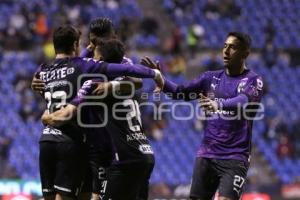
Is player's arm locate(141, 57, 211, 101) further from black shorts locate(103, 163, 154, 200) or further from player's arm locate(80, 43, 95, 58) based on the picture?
black shorts locate(103, 163, 154, 200)

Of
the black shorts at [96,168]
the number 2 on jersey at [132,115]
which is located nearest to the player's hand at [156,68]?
the number 2 on jersey at [132,115]

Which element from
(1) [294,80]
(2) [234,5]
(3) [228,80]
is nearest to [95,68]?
(3) [228,80]

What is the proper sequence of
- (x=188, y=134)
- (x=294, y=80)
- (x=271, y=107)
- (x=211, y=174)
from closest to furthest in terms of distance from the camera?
1. (x=211, y=174)
2. (x=188, y=134)
3. (x=271, y=107)
4. (x=294, y=80)

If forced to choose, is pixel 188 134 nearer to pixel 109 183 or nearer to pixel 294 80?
pixel 294 80

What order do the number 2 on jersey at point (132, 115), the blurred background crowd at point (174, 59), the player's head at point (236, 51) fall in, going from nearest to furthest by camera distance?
the number 2 on jersey at point (132, 115), the player's head at point (236, 51), the blurred background crowd at point (174, 59)

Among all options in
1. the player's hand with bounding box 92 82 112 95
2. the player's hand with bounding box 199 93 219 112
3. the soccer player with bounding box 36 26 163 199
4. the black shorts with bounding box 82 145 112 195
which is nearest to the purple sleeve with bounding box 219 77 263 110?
the player's hand with bounding box 199 93 219 112

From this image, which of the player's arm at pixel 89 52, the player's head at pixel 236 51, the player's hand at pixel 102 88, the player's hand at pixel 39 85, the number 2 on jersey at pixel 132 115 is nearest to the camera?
the player's hand at pixel 102 88

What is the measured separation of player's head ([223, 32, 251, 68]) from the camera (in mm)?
7070

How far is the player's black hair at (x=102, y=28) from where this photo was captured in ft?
23.1

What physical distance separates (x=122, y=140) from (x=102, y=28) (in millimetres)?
1336

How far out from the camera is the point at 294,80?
63.1ft

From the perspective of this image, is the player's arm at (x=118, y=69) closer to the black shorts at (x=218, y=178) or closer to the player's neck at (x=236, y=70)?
the player's neck at (x=236, y=70)

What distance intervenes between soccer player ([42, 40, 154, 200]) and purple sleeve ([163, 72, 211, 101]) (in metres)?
0.94

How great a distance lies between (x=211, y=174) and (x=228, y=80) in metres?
0.99
